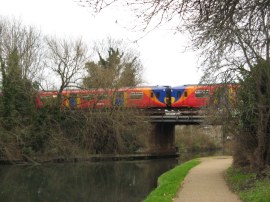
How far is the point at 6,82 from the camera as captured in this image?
34.0 m

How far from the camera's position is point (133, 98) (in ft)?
129

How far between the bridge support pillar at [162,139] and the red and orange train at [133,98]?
4147 millimetres

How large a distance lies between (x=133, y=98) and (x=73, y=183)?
18367 millimetres

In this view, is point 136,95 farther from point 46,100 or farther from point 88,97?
point 46,100

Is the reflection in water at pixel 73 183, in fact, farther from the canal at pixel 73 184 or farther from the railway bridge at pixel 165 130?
the railway bridge at pixel 165 130

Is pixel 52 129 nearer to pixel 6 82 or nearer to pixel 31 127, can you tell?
pixel 31 127

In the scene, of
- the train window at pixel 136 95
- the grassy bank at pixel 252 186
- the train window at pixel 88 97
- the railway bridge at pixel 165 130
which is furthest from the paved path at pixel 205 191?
the train window at pixel 136 95

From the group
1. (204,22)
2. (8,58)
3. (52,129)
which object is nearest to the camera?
(204,22)

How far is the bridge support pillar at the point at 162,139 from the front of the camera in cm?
4407

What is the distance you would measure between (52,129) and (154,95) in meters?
10.5

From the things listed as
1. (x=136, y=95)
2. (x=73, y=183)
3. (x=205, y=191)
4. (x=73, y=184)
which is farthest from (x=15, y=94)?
(x=205, y=191)

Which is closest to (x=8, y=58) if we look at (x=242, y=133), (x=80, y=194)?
(x=80, y=194)

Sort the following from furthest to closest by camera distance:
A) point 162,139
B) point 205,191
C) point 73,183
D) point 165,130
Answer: point 165,130
point 162,139
point 73,183
point 205,191

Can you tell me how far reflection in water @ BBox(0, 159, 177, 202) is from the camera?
17.3 meters
